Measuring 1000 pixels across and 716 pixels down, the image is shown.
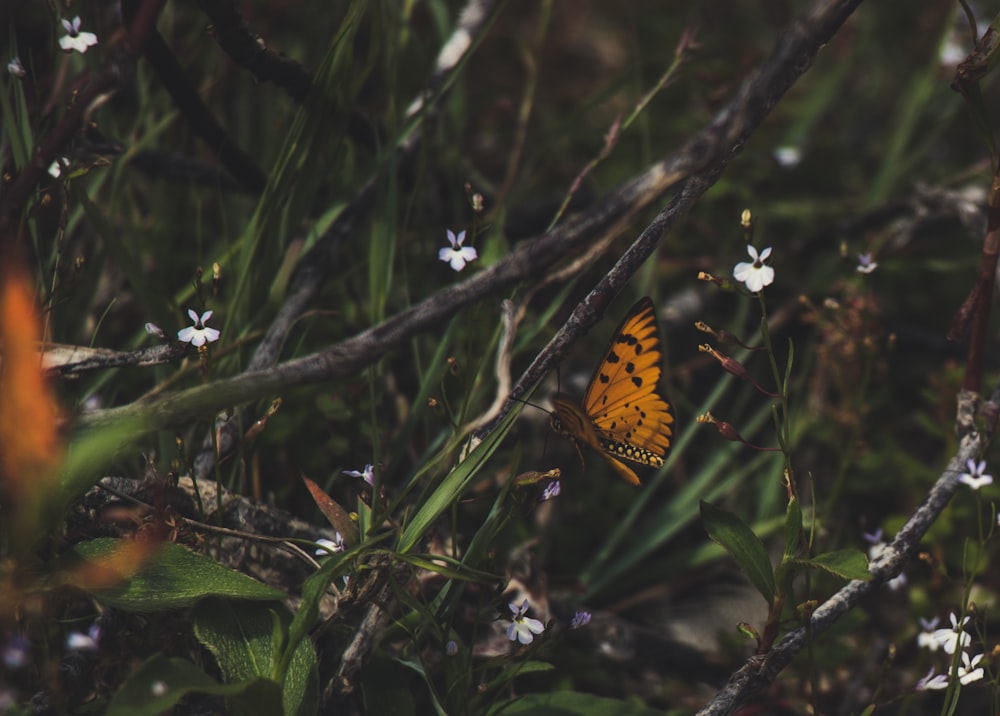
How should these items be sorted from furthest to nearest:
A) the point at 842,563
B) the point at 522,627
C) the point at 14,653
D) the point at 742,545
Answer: the point at 522,627
the point at 742,545
the point at 842,563
the point at 14,653

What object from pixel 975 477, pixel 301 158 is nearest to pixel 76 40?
pixel 301 158

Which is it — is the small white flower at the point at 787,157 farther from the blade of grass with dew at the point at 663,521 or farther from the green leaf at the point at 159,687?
the green leaf at the point at 159,687

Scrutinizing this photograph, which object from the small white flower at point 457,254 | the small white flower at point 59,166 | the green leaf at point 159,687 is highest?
the small white flower at point 59,166

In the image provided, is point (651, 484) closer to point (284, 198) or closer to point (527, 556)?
point (527, 556)

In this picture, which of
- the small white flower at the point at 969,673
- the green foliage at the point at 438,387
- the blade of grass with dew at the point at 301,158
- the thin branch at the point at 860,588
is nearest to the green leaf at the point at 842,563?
the green foliage at the point at 438,387

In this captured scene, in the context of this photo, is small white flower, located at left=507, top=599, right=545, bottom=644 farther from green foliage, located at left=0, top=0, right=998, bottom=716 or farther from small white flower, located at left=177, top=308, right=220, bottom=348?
small white flower, located at left=177, top=308, right=220, bottom=348

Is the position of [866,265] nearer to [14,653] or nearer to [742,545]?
[742,545]
